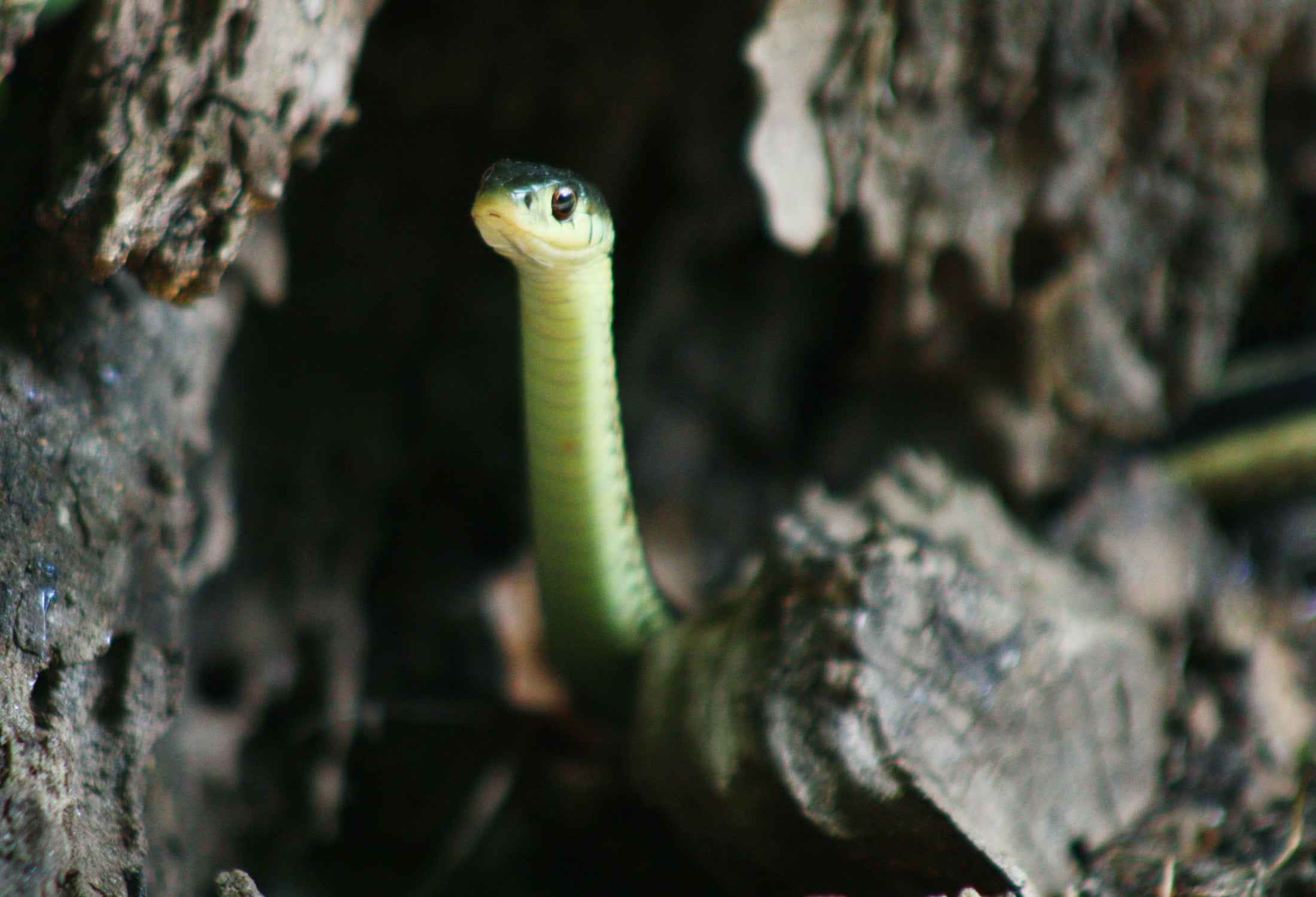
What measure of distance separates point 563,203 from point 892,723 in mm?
1028

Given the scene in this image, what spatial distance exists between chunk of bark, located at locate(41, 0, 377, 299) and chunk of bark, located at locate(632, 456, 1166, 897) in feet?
3.68

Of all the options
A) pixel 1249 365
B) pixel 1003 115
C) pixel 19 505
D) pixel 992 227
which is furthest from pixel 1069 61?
pixel 19 505

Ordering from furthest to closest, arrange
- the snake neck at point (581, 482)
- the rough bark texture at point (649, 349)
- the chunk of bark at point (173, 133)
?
the rough bark texture at point (649, 349), the snake neck at point (581, 482), the chunk of bark at point (173, 133)

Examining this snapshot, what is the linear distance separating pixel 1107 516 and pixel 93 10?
2566 millimetres

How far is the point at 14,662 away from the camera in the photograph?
133cm

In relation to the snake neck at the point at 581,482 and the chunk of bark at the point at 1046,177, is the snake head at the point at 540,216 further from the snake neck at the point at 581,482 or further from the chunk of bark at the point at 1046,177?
the chunk of bark at the point at 1046,177

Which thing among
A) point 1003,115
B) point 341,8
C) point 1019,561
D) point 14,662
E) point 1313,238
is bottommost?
point 14,662

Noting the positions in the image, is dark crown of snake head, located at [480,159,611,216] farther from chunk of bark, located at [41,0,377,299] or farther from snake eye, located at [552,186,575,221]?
chunk of bark, located at [41,0,377,299]

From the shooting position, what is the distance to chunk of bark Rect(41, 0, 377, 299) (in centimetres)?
152

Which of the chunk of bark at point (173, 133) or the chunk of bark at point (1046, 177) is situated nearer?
the chunk of bark at point (173, 133)

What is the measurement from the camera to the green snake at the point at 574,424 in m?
1.63

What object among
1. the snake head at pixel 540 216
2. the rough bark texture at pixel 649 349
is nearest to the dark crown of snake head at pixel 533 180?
the snake head at pixel 540 216

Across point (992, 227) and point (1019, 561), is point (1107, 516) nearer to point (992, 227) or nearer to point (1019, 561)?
point (1019, 561)

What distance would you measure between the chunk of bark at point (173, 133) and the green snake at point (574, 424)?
1.29 ft
